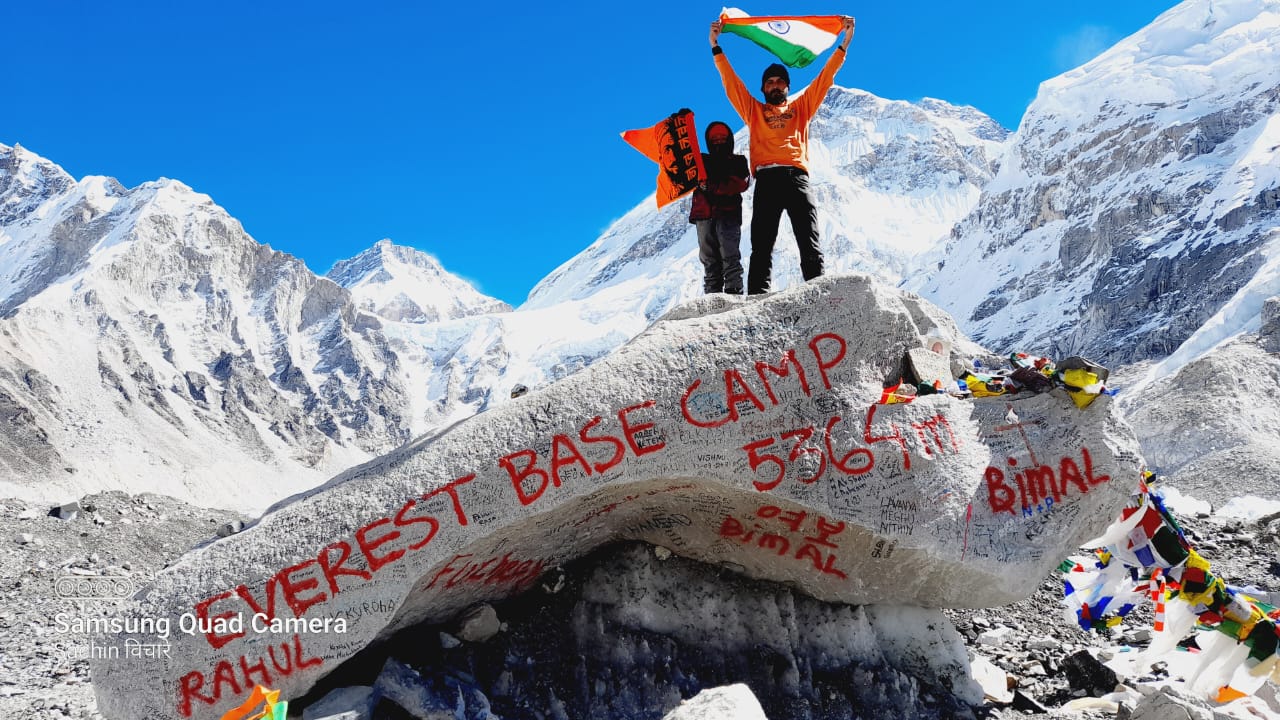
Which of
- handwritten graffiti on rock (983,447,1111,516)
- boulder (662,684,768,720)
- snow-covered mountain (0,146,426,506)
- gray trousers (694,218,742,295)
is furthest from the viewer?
snow-covered mountain (0,146,426,506)

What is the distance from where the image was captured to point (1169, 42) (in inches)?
7175

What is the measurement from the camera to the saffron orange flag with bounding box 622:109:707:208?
879cm

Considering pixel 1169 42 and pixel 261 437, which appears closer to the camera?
pixel 261 437

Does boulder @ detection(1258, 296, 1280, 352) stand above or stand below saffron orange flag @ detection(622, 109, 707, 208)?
above

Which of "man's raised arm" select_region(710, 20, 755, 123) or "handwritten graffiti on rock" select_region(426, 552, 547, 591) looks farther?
"man's raised arm" select_region(710, 20, 755, 123)

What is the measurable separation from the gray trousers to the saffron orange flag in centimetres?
45

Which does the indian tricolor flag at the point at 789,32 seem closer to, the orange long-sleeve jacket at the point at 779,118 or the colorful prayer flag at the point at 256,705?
the orange long-sleeve jacket at the point at 779,118

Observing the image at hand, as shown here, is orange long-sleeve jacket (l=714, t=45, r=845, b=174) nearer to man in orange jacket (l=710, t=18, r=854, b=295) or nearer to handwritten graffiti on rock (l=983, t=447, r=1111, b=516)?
man in orange jacket (l=710, t=18, r=854, b=295)

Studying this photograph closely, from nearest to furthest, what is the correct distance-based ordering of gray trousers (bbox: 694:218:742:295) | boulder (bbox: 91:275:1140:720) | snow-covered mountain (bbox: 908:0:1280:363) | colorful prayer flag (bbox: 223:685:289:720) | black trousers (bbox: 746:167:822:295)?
colorful prayer flag (bbox: 223:685:289:720)
boulder (bbox: 91:275:1140:720)
black trousers (bbox: 746:167:822:295)
gray trousers (bbox: 694:218:742:295)
snow-covered mountain (bbox: 908:0:1280:363)

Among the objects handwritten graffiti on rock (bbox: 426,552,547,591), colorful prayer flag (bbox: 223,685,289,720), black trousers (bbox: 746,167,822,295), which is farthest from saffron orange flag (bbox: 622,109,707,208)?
colorful prayer flag (bbox: 223,685,289,720)

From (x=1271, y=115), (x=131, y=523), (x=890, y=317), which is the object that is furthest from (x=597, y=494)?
(x=1271, y=115)

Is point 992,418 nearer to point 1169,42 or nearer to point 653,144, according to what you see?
point 653,144

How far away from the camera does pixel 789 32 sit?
27.6 feet

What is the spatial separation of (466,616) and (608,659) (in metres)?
1.16
